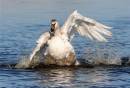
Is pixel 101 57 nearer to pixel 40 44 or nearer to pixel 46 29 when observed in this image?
pixel 40 44

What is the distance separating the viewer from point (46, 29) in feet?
71.4

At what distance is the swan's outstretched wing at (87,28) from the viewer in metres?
16.0

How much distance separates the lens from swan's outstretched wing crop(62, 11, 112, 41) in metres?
16.0

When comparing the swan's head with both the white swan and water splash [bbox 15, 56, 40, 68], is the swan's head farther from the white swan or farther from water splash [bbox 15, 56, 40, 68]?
water splash [bbox 15, 56, 40, 68]

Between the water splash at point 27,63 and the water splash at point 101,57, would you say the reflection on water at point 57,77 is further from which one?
the water splash at point 101,57

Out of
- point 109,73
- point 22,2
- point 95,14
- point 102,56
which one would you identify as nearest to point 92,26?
point 102,56

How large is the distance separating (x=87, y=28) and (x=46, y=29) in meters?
5.39

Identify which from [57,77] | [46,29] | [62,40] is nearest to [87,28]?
[62,40]

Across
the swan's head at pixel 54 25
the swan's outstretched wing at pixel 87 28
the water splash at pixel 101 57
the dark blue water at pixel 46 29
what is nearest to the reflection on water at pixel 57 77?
the dark blue water at pixel 46 29

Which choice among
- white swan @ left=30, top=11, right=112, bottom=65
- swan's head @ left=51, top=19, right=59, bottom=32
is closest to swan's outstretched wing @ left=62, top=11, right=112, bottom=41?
white swan @ left=30, top=11, right=112, bottom=65

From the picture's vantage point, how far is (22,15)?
81.6ft

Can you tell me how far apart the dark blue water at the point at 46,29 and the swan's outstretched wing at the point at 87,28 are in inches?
33.6

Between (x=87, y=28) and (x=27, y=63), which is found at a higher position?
(x=87, y=28)

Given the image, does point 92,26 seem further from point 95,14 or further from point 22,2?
point 22,2
